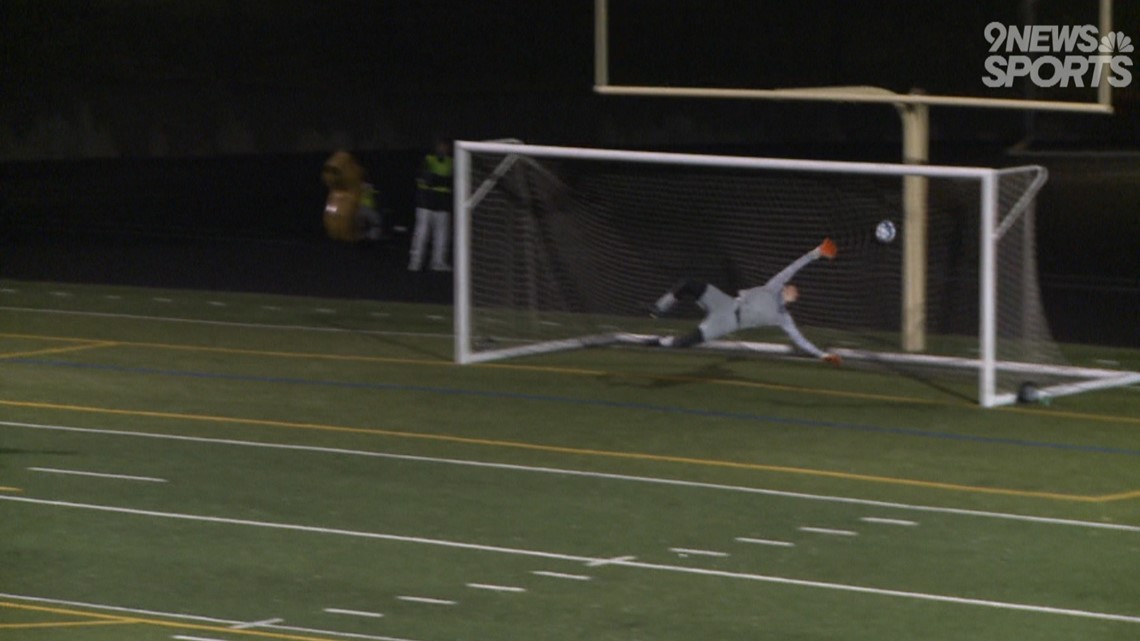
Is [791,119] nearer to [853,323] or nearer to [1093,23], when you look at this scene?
[853,323]

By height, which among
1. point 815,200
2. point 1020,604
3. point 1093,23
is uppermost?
point 1093,23

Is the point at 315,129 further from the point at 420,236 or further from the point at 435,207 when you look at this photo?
the point at 435,207

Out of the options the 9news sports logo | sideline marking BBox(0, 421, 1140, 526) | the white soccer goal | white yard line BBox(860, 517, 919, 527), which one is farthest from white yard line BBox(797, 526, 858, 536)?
the 9news sports logo

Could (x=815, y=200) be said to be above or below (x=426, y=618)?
above

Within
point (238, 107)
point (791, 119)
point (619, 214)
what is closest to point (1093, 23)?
point (619, 214)

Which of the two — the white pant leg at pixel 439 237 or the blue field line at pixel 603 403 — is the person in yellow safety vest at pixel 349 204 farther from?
the blue field line at pixel 603 403

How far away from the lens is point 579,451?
14.5 meters

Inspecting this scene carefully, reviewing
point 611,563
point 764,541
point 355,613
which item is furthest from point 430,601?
point 764,541

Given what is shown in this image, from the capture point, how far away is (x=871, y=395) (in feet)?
55.2

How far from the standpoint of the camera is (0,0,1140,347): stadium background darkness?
2711 centimetres

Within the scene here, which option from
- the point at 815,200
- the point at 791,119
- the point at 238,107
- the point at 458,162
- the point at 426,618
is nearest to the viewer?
the point at 426,618

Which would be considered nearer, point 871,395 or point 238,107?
point 871,395

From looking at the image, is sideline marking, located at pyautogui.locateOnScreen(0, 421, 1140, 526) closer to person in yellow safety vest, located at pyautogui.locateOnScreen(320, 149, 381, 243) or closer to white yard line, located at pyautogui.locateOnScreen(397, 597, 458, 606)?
white yard line, located at pyautogui.locateOnScreen(397, 597, 458, 606)

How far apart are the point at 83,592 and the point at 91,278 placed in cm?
1492
